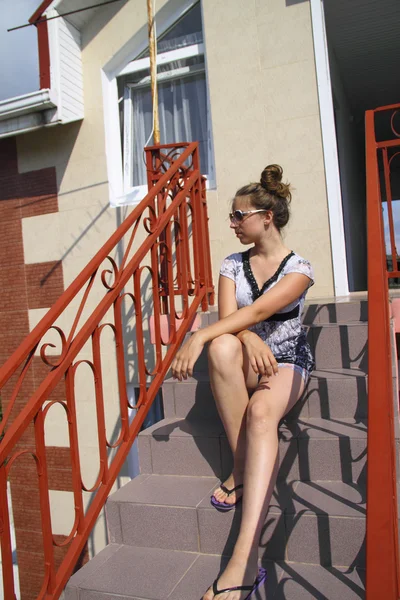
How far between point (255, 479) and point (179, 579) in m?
0.47

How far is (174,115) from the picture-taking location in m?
5.28

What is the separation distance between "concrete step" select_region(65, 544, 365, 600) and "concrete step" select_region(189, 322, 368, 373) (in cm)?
114

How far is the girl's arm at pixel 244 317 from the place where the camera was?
2146 millimetres

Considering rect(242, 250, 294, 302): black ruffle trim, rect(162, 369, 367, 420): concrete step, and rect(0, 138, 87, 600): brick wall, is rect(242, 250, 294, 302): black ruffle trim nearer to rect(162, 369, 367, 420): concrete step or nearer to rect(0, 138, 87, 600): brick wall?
rect(162, 369, 367, 420): concrete step

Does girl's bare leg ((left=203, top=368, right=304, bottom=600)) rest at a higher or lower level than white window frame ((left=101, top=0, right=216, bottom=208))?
lower

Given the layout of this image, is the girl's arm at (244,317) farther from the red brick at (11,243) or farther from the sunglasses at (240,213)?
the red brick at (11,243)

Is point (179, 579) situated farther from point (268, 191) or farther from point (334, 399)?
point (268, 191)

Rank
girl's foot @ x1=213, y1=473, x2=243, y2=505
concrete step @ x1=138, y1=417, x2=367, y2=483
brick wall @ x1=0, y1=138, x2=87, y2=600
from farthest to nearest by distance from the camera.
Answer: brick wall @ x1=0, y1=138, x2=87, y2=600
concrete step @ x1=138, y1=417, x2=367, y2=483
girl's foot @ x1=213, y1=473, x2=243, y2=505

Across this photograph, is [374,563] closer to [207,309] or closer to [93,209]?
[207,309]

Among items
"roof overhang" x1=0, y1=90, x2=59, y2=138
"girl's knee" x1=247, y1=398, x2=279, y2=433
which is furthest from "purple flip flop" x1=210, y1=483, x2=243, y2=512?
"roof overhang" x1=0, y1=90, x2=59, y2=138

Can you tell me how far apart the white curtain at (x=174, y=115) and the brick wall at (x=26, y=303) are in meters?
1.01

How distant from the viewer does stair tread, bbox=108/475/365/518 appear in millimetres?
1978

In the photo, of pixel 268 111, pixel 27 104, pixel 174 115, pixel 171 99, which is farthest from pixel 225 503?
pixel 27 104

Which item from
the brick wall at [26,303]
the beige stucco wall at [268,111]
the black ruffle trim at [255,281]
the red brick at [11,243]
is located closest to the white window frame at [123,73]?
the beige stucco wall at [268,111]
